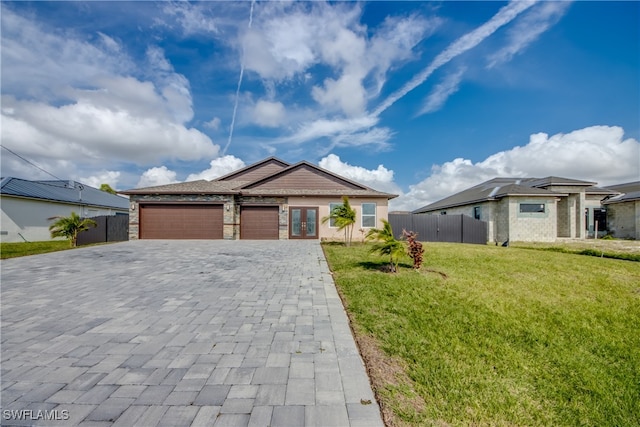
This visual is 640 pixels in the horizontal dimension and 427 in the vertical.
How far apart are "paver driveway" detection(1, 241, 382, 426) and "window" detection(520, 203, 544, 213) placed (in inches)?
671

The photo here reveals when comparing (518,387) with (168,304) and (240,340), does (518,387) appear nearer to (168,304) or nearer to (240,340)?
(240,340)

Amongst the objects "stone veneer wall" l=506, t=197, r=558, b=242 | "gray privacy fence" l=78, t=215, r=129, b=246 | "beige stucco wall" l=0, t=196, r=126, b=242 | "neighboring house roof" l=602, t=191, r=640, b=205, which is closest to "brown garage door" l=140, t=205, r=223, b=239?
"gray privacy fence" l=78, t=215, r=129, b=246

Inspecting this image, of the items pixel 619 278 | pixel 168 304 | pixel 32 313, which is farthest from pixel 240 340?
pixel 619 278

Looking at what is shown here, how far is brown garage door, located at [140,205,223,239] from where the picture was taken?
586 inches

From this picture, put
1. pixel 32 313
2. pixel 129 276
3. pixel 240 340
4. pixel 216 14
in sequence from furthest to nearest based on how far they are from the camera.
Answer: pixel 216 14
pixel 129 276
pixel 32 313
pixel 240 340

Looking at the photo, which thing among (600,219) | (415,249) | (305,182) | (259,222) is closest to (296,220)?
(259,222)

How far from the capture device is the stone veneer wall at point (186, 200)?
14.7 m

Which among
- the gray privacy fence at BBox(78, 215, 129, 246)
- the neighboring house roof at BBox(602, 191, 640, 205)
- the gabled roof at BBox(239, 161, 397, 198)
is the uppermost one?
the gabled roof at BBox(239, 161, 397, 198)

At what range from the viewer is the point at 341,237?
51.1 ft

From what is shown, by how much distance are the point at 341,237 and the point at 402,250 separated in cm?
949

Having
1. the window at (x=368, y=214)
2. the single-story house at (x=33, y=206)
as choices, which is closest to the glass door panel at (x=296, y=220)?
the window at (x=368, y=214)

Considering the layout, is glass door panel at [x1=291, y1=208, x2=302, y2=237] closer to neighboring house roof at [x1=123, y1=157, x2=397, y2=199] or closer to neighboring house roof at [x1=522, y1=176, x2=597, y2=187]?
neighboring house roof at [x1=123, y1=157, x2=397, y2=199]

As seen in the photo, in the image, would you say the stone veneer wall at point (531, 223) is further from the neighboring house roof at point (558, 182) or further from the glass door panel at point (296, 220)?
the glass door panel at point (296, 220)

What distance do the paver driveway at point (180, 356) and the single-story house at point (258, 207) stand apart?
9.48m
